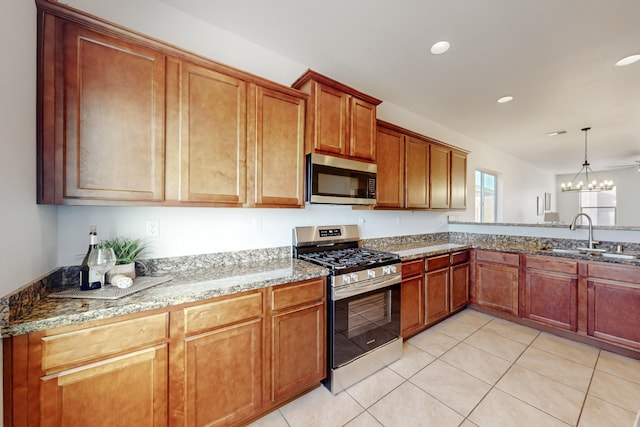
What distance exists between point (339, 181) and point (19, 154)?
6.10ft

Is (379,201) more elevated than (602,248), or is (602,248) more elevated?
(379,201)

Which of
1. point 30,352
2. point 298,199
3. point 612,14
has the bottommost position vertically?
point 30,352

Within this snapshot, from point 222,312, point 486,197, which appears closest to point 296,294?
point 222,312

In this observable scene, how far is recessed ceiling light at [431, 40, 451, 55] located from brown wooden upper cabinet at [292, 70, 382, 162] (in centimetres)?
63

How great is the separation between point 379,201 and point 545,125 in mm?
3640

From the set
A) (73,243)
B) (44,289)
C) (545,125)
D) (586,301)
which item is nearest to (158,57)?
(73,243)

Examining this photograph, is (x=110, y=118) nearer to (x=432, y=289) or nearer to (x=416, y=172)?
(x=416, y=172)

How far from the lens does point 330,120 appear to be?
6.89ft

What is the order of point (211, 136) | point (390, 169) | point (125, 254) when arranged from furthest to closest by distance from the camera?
1. point (390, 169)
2. point (211, 136)
3. point (125, 254)

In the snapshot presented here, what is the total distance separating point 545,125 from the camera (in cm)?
397

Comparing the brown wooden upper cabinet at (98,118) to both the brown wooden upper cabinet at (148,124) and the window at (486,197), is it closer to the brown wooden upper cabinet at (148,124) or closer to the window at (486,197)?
the brown wooden upper cabinet at (148,124)

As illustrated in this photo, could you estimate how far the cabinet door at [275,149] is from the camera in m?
1.76

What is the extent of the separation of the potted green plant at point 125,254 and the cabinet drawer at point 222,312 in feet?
1.68

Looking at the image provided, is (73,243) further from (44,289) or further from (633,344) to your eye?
(633,344)
